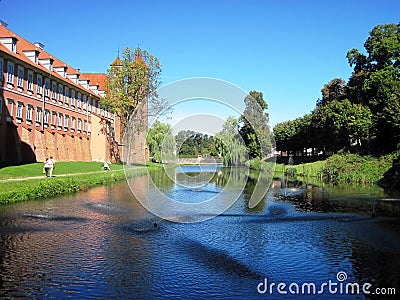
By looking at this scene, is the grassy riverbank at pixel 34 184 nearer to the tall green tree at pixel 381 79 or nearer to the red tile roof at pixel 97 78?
the tall green tree at pixel 381 79

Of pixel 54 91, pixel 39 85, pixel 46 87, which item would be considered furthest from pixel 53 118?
pixel 39 85

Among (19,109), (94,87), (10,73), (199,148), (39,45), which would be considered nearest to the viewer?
(10,73)

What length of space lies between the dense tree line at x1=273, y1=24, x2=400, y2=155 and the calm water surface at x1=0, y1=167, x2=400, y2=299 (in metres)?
26.3

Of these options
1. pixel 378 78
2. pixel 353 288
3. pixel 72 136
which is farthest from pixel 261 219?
pixel 72 136

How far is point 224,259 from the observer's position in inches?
400

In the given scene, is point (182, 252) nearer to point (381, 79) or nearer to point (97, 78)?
point (381, 79)

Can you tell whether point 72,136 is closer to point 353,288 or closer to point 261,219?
point 261,219

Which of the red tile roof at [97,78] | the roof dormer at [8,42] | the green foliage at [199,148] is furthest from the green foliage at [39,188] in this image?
the red tile roof at [97,78]

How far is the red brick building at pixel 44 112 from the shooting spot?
36844 millimetres

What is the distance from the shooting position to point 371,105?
148 ft

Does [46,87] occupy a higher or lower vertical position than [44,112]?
higher

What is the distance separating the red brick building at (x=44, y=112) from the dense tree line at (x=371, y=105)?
2617 centimetres

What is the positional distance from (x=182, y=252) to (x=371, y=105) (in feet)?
135

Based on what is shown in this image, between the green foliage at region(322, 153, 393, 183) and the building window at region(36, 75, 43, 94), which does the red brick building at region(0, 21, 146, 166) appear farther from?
the green foliage at region(322, 153, 393, 183)
